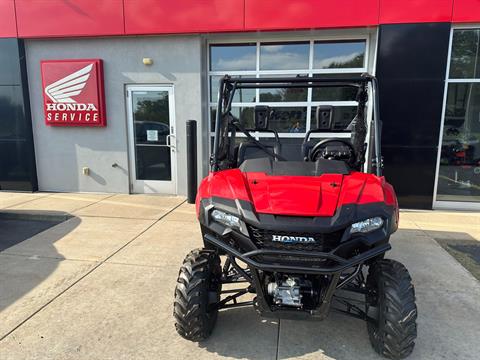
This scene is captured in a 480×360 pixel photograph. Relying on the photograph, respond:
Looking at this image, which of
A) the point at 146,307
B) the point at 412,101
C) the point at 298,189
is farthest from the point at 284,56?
the point at 146,307

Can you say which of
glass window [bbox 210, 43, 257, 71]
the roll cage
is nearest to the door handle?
glass window [bbox 210, 43, 257, 71]

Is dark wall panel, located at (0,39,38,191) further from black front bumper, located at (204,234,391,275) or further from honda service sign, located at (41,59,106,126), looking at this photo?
black front bumper, located at (204,234,391,275)

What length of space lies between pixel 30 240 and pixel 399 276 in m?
4.52

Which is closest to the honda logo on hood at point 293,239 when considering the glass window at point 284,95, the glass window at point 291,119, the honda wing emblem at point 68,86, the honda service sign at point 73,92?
the glass window at point 291,119

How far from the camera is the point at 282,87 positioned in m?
3.29

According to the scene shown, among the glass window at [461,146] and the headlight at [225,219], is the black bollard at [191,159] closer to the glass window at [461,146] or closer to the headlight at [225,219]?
the headlight at [225,219]

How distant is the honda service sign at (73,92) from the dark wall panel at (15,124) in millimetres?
505

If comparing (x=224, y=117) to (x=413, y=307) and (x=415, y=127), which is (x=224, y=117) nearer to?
(x=413, y=307)

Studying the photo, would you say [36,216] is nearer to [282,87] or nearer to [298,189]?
[282,87]

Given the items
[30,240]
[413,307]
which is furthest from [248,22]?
[413,307]

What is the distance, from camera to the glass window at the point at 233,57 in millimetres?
6898

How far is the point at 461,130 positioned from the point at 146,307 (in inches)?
242

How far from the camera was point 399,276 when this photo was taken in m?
2.36

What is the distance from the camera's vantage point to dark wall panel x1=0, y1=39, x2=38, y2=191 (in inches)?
284
